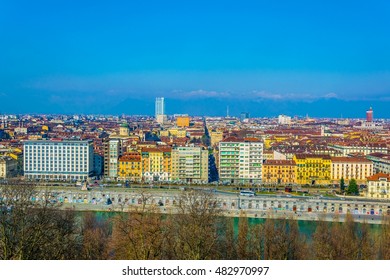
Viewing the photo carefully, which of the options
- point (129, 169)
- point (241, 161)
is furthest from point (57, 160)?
point (241, 161)

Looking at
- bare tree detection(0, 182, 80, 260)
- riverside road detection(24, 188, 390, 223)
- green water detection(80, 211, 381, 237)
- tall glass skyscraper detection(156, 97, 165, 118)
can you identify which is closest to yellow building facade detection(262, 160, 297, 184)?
riverside road detection(24, 188, 390, 223)

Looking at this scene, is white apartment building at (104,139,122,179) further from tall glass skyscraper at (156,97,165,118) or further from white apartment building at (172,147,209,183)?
tall glass skyscraper at (156,97,165,118)

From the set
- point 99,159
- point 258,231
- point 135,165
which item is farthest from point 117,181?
point 258,231

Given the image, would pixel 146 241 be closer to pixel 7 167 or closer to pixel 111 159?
pixel 111 159

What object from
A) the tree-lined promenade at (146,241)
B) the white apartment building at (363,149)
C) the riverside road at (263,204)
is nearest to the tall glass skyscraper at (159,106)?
the white apartment building at (363,149)

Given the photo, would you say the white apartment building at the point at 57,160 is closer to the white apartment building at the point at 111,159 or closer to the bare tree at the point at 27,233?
the white apartment building at the point at 111,159

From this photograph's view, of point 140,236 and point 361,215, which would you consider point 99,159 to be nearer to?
point 361,215
